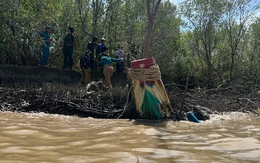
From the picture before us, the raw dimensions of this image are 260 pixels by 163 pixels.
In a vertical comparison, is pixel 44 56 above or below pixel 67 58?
below

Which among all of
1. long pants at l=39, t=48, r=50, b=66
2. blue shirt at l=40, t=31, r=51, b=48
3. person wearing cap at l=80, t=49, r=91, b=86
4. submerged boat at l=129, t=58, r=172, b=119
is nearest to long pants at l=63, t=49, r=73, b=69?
long pants at l=39, t=48, r=50, b=66

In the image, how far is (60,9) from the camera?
522 inches

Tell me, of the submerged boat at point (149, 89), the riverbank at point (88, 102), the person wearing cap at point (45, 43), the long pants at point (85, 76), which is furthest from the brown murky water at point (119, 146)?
the person wearing cap at point (45, 43)

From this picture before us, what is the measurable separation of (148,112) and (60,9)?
30.1 ft

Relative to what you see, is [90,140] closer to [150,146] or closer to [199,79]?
[150,146]

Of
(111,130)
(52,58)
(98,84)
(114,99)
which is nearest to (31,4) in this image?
(52,58)

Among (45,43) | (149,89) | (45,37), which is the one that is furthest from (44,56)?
(149,89)

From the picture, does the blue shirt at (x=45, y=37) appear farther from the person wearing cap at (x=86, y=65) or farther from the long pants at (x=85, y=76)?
the long pants at (x=85, y=76)

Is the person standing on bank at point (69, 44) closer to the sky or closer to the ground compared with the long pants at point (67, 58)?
closer to the sky

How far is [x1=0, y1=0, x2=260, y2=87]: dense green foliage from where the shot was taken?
37.5 ft

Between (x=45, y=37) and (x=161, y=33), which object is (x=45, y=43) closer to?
(x=45, y=37)

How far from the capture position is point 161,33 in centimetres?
1736

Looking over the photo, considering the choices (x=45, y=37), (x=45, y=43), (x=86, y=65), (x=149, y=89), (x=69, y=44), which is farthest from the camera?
(x=69, y=44)

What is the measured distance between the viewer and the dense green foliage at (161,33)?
11.4 m
